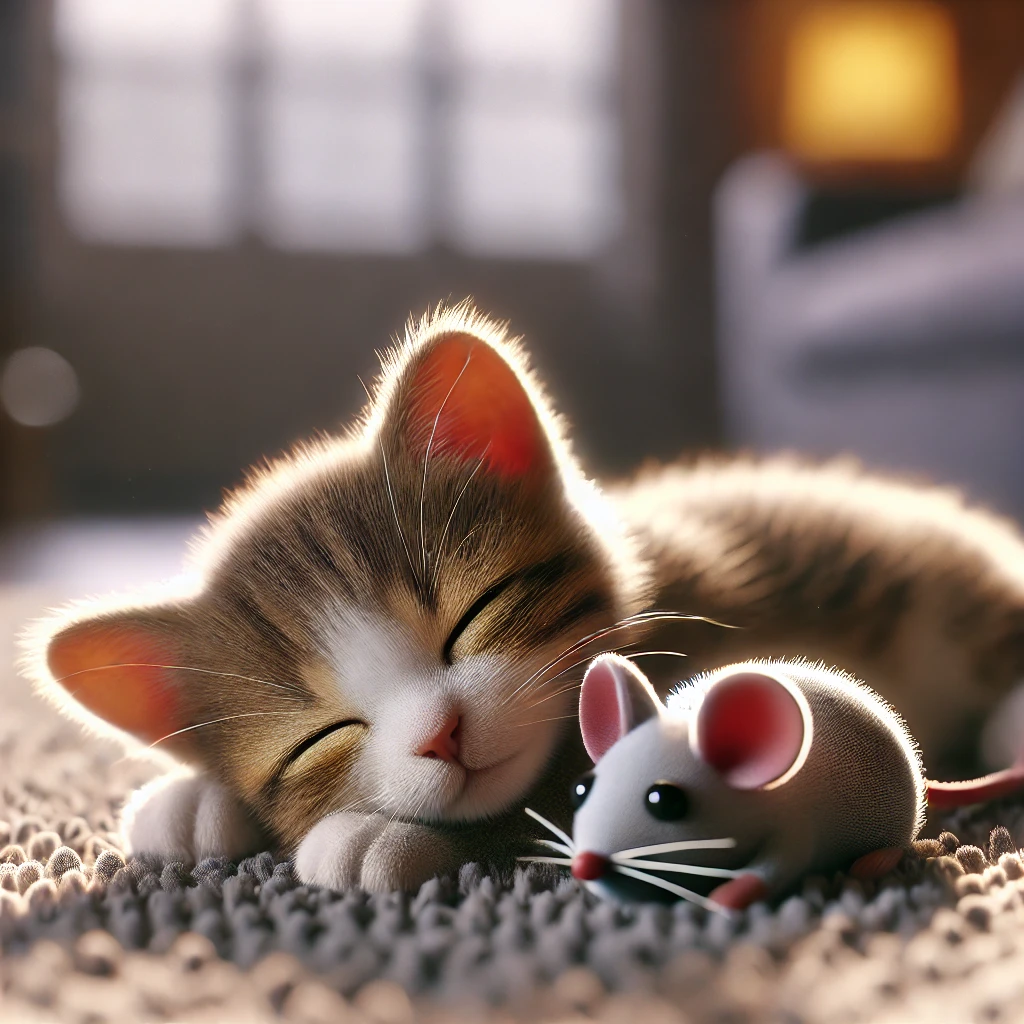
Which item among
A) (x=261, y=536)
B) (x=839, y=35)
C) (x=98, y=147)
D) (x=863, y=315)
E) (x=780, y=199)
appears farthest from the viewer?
(x=839, y=35)

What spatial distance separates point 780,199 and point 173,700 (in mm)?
2399

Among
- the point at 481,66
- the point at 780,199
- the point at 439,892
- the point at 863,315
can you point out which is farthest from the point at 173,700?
the point at 481,66

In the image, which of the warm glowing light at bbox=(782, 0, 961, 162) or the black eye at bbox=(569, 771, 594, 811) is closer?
the black eye at bbox=(569, 771, 594, 811)

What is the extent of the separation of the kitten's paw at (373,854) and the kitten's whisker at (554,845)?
0.05m

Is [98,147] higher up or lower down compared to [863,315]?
higher up

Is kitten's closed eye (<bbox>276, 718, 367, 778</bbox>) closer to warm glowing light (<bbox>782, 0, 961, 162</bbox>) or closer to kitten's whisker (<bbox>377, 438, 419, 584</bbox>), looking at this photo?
kitten's whisker (<bbox>377, 438, 419, 584</bbox>)

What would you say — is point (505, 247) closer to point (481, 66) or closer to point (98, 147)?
point (481, 66)

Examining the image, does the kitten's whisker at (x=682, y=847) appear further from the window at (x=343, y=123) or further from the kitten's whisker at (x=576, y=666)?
the window at (x=343, y=123)

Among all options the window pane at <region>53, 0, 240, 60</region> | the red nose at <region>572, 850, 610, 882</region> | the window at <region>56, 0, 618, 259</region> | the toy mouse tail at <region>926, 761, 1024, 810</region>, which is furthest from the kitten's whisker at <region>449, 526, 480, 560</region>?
the window pane at <region>53, 0, 240, 60</region>

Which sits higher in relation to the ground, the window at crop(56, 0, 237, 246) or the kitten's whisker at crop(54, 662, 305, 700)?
the window at crop(56, 0, 237, 246)

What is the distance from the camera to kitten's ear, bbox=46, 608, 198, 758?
753 mm

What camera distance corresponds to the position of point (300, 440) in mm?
863

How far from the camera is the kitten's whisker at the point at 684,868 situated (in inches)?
21.9

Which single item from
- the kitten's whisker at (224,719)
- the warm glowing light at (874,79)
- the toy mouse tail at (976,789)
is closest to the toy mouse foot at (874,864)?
the toy mouse tail at (976,789)
